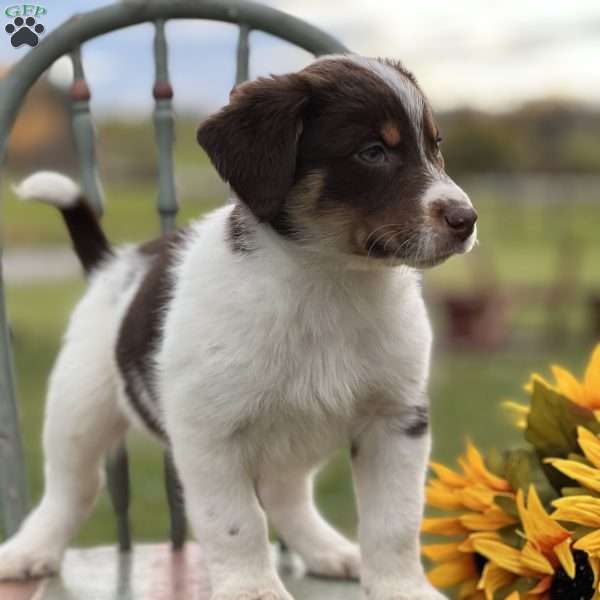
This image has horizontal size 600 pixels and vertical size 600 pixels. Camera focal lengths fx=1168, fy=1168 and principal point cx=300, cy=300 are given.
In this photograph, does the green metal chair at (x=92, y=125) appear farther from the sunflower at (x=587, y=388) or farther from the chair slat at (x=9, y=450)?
the sunflower at (x=587, y=388)

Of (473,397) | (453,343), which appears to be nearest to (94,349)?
(473,397)

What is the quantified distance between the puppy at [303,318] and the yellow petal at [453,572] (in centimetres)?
20

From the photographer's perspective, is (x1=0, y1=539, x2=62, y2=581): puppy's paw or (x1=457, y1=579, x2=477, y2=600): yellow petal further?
(x1=0, y1=539, x2=62, y2=581): puppy's paw

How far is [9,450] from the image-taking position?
2.61 metres

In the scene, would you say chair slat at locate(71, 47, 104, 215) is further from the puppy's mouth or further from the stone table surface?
the puppy's mouth

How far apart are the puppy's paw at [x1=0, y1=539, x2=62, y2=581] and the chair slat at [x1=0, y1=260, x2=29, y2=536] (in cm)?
14

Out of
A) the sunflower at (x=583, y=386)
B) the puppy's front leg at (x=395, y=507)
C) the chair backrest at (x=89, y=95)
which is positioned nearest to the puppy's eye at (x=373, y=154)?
the puppy's front leg at (x=395, y=507)

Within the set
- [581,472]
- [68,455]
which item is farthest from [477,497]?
[68,455]

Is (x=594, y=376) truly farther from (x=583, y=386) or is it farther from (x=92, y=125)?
(x=92, y=125)

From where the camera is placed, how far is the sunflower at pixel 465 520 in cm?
225

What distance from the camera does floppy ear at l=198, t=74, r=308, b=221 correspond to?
1879mm

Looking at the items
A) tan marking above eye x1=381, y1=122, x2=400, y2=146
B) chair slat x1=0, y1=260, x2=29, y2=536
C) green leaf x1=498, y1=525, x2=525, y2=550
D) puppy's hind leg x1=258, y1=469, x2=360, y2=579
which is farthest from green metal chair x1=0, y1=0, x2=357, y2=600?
tan marking above eye x1=381, y1=122, x2=400, y2=146

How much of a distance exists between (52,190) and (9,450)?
0.59m

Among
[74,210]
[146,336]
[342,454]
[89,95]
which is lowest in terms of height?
[342,454]
